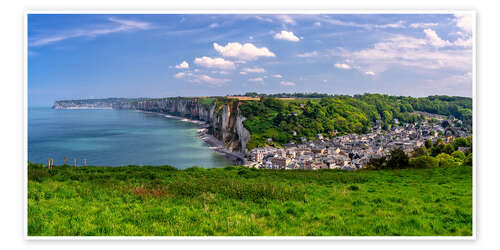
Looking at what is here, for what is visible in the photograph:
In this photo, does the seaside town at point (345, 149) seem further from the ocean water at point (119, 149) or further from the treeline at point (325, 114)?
the ocean water at point (119, 149)

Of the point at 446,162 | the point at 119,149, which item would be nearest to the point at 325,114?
the point at 119,149

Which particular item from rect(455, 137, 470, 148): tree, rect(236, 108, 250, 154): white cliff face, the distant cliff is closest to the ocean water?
rect(236, 108, 250, 154): white cliff face

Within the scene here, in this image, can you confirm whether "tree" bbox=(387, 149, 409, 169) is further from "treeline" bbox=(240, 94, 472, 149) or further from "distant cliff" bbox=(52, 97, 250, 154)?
"treeline" bbox=(240, 94, 472, 149)

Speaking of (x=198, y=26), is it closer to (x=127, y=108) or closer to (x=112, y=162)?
(x=112, y=162)

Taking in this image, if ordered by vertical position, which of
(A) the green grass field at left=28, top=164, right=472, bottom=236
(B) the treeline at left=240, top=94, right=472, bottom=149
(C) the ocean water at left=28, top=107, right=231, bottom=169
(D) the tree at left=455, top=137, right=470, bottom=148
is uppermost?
(B) the treeline at left=240, top=94, right=472, bottom=149

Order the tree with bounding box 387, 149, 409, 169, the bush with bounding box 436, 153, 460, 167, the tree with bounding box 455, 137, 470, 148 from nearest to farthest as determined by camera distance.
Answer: the tree with bounding box 387, 149, 409, 169
the bush with bounding box 436, 153, 460, 167
the tree with bounding box 455, 137, 470, 148

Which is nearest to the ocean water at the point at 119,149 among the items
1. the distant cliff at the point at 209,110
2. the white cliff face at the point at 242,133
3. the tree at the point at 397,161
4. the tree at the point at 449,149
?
the white cliff face at the point at 242,133
